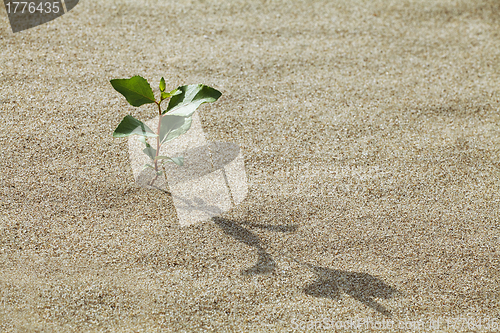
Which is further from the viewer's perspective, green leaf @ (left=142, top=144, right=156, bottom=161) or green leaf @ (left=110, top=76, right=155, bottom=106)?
green leaf @ (left=142, top=144, right=156, bottom=161)

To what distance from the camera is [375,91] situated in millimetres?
1646

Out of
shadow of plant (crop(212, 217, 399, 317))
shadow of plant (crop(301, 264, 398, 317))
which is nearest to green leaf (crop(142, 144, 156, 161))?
shadow of plant (crop(212, 217, 399, 317))

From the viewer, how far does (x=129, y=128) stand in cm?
113

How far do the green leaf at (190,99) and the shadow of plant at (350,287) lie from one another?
0.57 metres

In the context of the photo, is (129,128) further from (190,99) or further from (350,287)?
(350,287)

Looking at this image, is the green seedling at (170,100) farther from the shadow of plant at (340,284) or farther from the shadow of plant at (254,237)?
the shadow of plant at (340,284)

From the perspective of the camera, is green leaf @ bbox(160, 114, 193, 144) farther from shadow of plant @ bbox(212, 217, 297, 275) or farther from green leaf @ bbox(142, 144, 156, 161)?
shadow of plant @ bbox(212, 217, 297, 275)

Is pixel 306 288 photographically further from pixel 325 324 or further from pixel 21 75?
pixel 21 75

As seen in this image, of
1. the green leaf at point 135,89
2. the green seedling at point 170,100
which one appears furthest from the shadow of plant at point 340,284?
the green leaf at point 135,89

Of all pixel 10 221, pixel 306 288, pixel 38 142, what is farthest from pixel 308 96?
pixel 10 221

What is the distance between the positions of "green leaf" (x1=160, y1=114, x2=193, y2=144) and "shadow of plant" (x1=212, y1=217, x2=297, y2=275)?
0.30 meters

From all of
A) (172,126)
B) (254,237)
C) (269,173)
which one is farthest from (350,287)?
(172,126)

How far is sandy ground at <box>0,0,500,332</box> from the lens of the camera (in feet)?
4.00

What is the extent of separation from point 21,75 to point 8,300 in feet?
2.63
